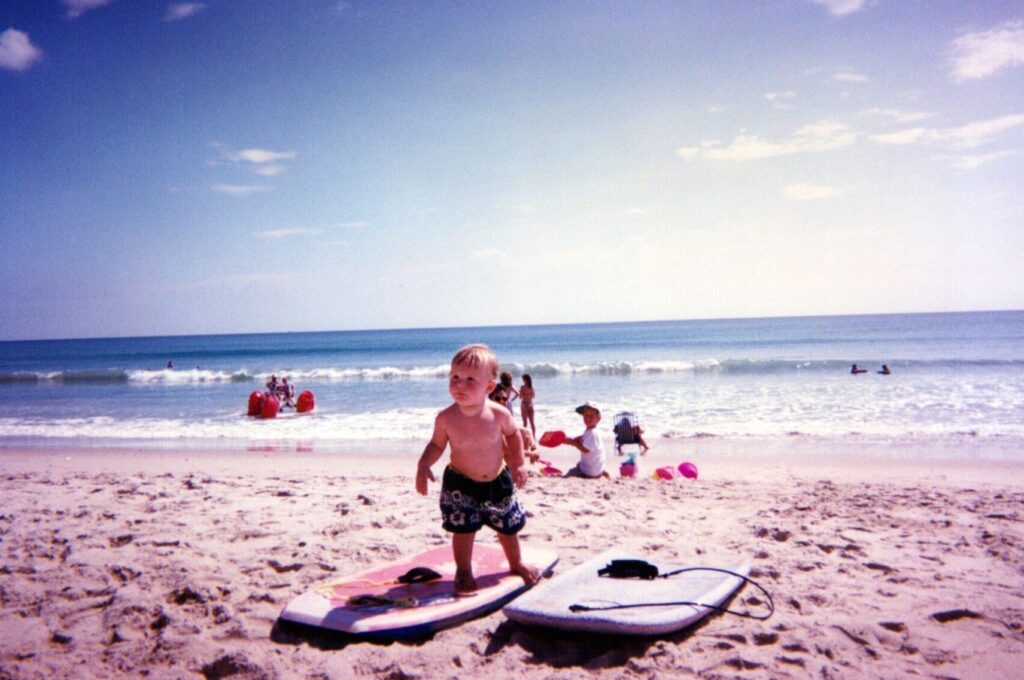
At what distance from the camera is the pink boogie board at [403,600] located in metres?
3.40

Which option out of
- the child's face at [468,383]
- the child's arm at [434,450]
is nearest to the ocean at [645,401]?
the child's arm at [434,450]

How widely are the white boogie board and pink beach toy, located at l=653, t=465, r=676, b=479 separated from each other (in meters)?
4.18

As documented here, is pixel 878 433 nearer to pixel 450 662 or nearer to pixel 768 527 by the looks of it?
pixel 768 527

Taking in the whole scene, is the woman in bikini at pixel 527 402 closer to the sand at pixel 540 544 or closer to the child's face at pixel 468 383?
the sand at pixel 540 544

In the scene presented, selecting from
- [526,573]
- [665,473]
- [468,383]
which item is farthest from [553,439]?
[468,383]

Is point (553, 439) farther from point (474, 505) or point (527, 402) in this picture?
point (474, 505)

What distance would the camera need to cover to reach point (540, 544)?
5.14m

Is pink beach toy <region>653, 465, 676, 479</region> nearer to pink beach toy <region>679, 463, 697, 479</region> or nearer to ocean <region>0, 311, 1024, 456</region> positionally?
pink beach toy <region>679, 463, 697, 479</region>

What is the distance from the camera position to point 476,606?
3.65 m

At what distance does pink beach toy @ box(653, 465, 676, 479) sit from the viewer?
8320mm

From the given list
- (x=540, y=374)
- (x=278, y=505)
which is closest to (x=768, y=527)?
(x=278, y=505)

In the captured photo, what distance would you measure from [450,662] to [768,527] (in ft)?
11.3

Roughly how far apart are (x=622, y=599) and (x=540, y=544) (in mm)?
1635

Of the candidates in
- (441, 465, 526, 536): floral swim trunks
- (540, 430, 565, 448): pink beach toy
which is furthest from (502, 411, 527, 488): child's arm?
(540, 430, 565, 448): pink beach toy
